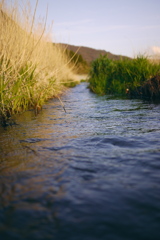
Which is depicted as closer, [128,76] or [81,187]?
[81,187]

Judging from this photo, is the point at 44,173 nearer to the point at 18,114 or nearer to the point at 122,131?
the point at 122,131

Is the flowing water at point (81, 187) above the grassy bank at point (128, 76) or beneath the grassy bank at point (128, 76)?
beneath

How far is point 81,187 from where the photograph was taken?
146cm

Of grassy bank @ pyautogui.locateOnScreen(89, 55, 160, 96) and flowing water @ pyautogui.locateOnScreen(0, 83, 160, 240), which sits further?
grassy bank @ pyautogui.locateOnScreen(89, 55, 160, 96)

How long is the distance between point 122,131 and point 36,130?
3.78 feet

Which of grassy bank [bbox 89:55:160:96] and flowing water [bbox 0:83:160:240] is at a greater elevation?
grassy bank [bbox 89:55:160:96]

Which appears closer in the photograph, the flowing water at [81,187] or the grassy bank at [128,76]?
the flowing water at [81,187]

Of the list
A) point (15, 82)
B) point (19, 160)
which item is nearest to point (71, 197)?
point (19, 160)

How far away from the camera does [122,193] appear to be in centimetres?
136

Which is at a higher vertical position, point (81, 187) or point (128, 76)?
point (128, 76)

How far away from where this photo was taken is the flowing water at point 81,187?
3.60ft

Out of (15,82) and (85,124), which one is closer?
(85,124)

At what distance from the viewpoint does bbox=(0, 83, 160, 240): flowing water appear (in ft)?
3.60

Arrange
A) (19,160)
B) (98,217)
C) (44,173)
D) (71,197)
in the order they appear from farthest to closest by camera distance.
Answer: (19,160), (44,173), (71,197), (98,217)
